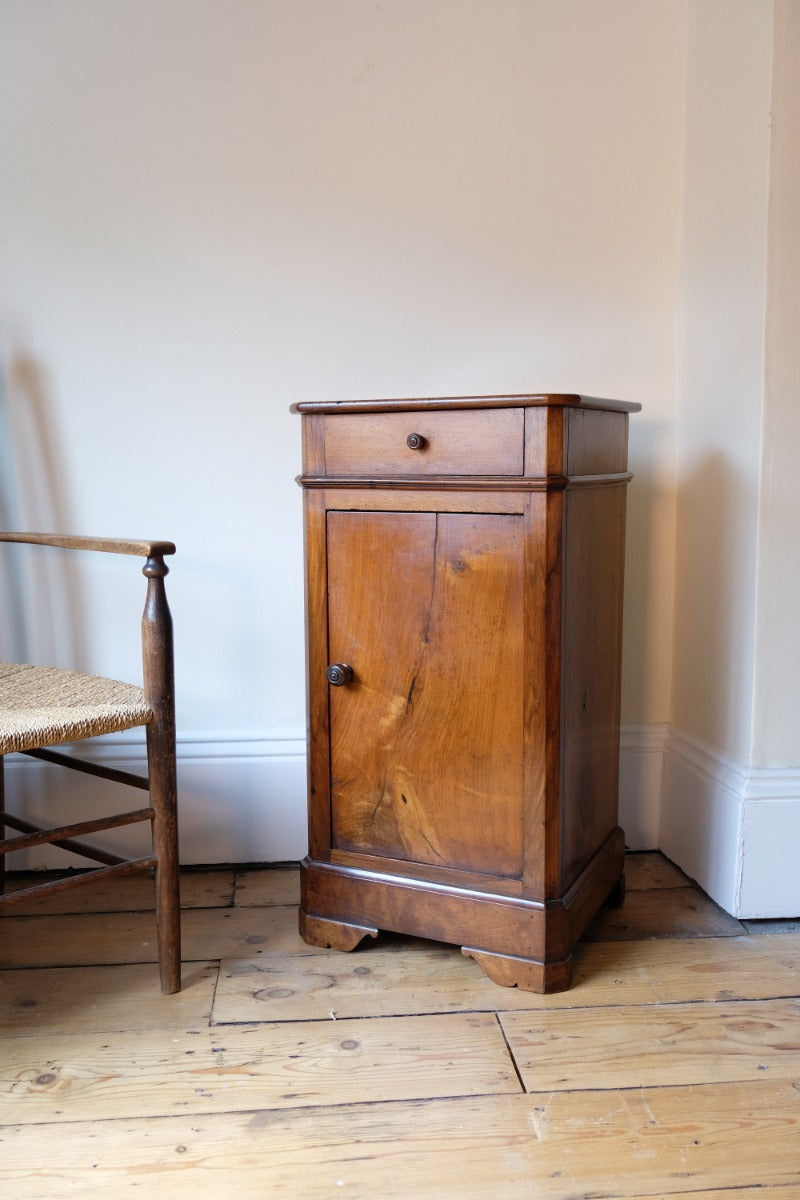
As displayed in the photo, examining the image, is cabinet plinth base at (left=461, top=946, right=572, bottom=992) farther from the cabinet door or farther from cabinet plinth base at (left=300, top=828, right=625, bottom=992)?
the cabinet door

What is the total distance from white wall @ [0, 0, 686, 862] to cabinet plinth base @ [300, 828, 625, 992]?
358mm

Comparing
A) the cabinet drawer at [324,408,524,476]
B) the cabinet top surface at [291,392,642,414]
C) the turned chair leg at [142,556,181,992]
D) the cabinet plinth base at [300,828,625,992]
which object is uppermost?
the cabinet top surface at [291,392,642,414]

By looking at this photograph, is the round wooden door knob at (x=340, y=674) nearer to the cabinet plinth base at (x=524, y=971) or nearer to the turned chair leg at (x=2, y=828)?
the cabinet plinth base at (x=524, y=971)

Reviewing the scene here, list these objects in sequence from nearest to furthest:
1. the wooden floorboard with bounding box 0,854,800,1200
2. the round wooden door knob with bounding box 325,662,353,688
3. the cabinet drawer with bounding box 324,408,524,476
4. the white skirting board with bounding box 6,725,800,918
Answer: the wooden floorboard with bounding box 0,854,800,1200 → the cabinet drawer with bounding box 324,408,524,476 → the round wooden door knob with bounding box 325,662,353,688 → the white skirting board with bounding box 6,725,800,918

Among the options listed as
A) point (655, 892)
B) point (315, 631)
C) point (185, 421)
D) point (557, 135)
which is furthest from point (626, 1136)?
point (557, 135)

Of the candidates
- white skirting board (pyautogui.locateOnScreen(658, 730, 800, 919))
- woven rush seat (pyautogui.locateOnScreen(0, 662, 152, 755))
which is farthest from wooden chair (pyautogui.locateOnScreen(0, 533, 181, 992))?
white skirting board (pyautogui.locateOnScreen(658, 730, 800, 919))

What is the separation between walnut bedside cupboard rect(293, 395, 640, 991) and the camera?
1401 mm

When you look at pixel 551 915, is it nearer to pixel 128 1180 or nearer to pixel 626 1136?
pixel 626 1136

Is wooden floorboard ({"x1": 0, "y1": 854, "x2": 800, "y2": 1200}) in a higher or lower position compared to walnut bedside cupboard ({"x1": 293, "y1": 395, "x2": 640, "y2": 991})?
lower

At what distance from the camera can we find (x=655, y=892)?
1794mm

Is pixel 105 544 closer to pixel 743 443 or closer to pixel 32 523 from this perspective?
pixel 32 523

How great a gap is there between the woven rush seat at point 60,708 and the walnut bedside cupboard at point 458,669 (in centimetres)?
31

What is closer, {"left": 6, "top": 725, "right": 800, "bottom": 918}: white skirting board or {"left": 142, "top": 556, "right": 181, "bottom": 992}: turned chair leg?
{"left": 142, "top": 556, "right": 181, "bottom": 992}: turned chair leg

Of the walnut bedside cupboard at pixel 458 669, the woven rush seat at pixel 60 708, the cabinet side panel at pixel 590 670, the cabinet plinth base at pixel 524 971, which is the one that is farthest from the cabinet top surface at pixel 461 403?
the cabinet plinth base at pixel 524 971
